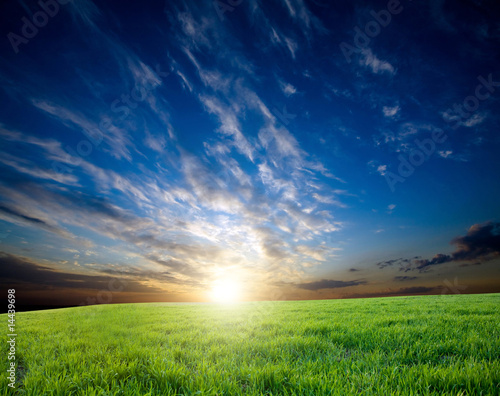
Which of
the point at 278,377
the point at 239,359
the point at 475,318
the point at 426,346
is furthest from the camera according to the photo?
the point at 475,318

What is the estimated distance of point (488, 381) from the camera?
10.5 feet

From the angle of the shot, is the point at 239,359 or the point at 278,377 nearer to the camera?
the point at 278,377

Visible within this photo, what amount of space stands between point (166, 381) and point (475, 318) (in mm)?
10318

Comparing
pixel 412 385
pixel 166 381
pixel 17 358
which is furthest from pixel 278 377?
pixel 17 358

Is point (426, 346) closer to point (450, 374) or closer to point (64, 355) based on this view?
point (450, 374)

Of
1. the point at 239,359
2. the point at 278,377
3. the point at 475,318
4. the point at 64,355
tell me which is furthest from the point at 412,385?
the point at 475,318

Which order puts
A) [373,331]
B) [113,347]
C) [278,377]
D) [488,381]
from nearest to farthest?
[488,381] → [278,377] → [113,347] → [373,331]

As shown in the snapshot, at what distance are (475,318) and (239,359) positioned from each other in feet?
29.3

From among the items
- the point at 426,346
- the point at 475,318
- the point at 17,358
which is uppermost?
the point at 17,358

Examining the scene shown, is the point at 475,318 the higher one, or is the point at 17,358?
the point at 17,358

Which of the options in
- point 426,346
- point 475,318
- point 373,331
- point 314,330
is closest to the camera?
point 426,346

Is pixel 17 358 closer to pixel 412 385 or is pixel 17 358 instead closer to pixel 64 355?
pixel 64 355

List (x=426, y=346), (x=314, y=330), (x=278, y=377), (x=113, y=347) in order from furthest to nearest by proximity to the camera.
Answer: (x=314, y=330), (x=113, y=347), (x=426, y=346), (x=278, y=377)

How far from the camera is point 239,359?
14.2ft
